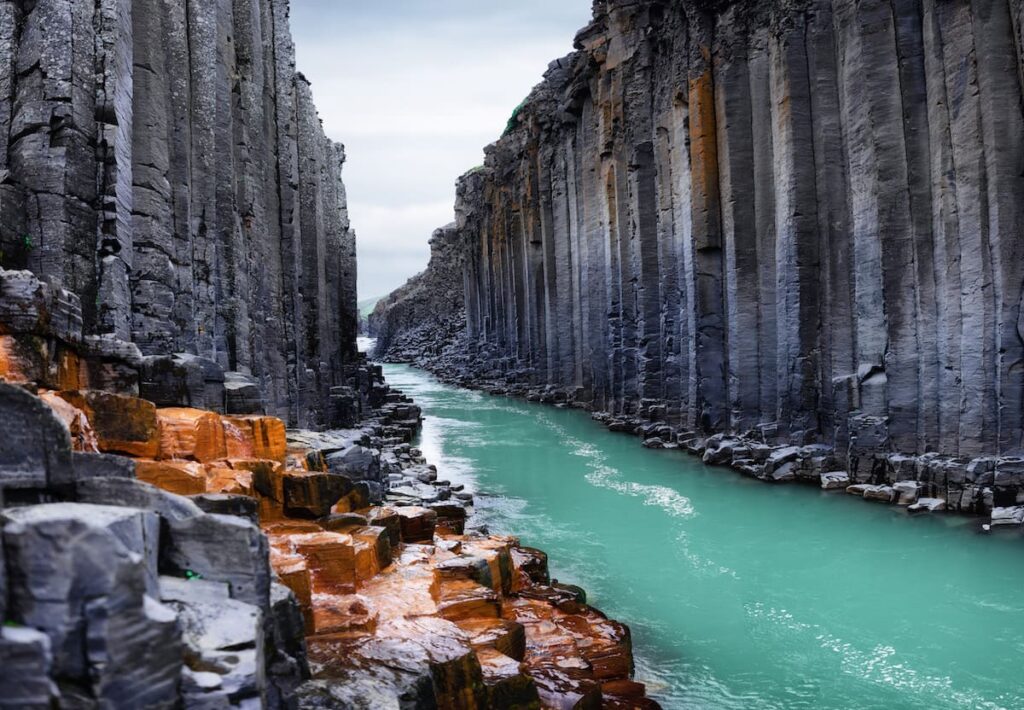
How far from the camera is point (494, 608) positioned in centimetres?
715

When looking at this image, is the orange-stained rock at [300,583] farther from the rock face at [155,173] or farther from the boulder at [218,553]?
the rock face at [155,173]

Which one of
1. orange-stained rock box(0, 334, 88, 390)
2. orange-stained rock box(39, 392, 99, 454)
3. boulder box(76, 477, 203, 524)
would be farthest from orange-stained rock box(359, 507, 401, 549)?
boulder box(76, 477, 203, 524)

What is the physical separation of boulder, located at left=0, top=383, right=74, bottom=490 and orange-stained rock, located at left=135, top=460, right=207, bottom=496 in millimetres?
2655

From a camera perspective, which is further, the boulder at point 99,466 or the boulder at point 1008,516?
the boulder at point 1008,516

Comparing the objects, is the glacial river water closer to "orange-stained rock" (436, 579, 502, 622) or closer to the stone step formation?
the stone step formation

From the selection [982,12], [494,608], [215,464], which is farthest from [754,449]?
[215,464]

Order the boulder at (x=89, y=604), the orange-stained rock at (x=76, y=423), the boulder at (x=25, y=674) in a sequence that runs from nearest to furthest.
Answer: the boulder at (x=25, y=674)
the boulder at (x=89, y=604)
the orange-stained rock at (x=76, y=423)

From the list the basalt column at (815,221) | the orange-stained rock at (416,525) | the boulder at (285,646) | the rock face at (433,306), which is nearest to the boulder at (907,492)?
the basalt column at (815,221)

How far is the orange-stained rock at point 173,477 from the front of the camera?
6750 millimetres

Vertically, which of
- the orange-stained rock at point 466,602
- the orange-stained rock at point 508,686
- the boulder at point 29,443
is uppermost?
the boulder at point 29,443

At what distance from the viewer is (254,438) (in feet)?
28.2

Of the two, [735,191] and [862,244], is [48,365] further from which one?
[735,191]

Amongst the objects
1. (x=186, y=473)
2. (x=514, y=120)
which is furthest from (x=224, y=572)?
(x=514, y=120)

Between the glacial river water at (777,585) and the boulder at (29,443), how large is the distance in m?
5.50
